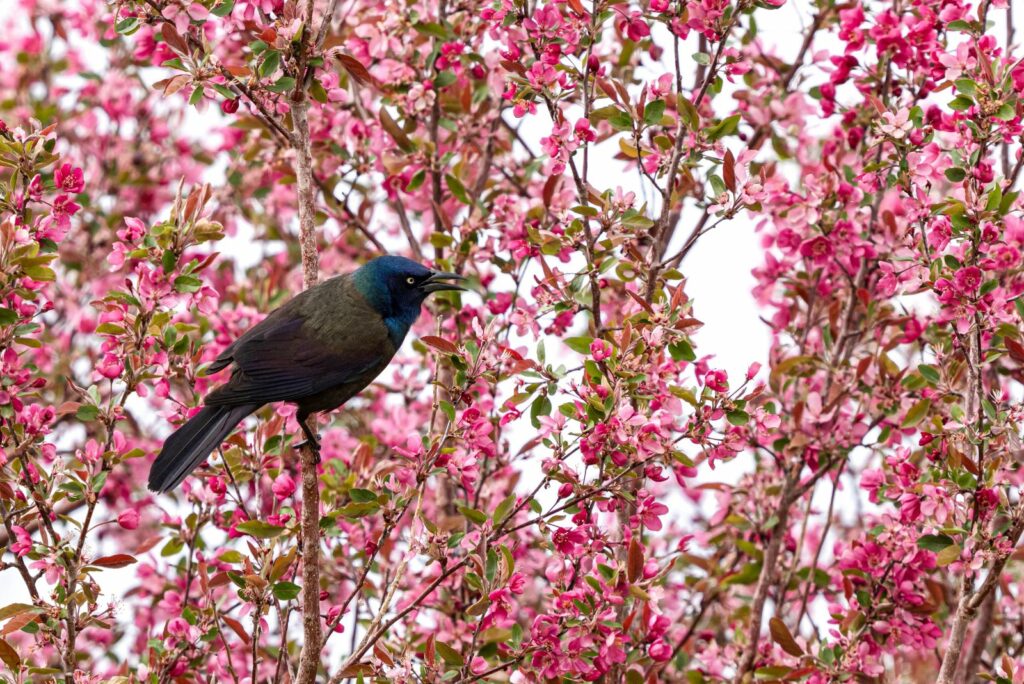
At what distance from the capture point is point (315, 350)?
479 cm

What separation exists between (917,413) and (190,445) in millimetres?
2631

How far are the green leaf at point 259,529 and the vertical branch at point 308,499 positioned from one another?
0.14 m

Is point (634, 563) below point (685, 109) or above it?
below

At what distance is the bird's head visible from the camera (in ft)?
16.4

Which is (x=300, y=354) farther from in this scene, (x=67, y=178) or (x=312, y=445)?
(x=67, y=178)

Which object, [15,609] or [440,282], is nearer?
[15,609]

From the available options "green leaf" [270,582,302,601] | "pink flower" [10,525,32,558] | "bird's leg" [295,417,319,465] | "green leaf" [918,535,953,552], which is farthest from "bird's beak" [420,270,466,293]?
"green leaf" [918,535,953,552]

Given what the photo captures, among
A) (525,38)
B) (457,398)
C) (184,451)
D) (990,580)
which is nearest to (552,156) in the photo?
(525,38)

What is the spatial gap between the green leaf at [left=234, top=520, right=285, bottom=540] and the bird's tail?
29 cm

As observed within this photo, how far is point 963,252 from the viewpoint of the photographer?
Answer: 368 cm

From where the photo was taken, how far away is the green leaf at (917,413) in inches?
167

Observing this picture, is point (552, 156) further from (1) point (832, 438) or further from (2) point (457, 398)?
(1) point (832, 438)

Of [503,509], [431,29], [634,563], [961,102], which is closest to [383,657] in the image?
[503,509]

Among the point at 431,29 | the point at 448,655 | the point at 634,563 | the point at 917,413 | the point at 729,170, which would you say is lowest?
the point at 448,655
